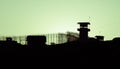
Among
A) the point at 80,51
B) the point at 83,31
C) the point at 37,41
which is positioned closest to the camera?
the point at 80,51

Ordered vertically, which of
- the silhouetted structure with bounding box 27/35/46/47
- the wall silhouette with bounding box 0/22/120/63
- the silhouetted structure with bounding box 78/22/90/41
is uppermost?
the silhouetted structure with bounding box 78/22/90/41

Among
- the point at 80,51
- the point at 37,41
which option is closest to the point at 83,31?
the point at 80,51

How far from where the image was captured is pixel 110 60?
47.0ft

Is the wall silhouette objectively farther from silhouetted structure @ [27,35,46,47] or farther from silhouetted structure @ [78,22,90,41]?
silhouetted structure @ [78,22,90,41]

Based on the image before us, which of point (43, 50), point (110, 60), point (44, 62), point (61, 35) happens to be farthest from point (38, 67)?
point (61, 35)

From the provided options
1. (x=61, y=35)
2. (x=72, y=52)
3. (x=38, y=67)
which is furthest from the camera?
(x=61, y=35)

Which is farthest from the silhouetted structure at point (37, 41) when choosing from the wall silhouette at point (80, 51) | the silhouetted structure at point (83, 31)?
the silhouetted structure at point (83, 31)

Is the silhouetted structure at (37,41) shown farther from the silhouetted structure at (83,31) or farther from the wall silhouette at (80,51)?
the silhouetted structure at (83,31)

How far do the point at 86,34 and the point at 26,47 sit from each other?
13.8 feet

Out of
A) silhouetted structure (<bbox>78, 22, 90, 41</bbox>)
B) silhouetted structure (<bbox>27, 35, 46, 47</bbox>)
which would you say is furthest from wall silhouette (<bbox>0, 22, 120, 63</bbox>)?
silhouetted structure (<bbox>78, 22, 90, 41</bbox>)

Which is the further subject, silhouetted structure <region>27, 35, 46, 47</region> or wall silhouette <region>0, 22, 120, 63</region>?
silhouetted structure <region>27, 35, 46, 47</region>

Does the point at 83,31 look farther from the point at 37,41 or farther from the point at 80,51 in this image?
the point at 37,41

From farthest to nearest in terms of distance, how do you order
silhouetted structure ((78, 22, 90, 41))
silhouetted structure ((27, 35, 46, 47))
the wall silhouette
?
silhouetted structure ((78, 22, 90, 41)) → silhouetted structure ((27, 35, 46, 47)) → the wall silhouette

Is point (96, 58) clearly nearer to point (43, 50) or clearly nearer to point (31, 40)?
point (43, 50)
